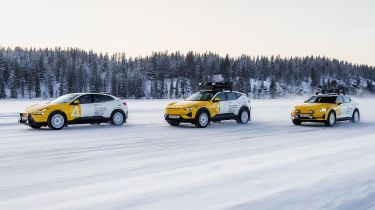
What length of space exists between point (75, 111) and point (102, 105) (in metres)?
1.43

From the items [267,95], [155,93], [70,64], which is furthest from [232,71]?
[70,64]

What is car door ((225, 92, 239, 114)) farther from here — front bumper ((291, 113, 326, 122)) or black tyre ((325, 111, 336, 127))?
black tyre ((325, 111, 336, 127))

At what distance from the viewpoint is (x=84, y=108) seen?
1777 cm

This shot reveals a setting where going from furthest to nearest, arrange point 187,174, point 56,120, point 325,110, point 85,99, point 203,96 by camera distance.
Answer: point 203,96
point 325,110
point 85,99
point 56,120
point 187,174

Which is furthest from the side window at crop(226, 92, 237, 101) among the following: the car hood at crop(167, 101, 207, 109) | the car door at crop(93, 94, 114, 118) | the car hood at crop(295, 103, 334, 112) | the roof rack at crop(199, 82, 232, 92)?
the car door at crop(93, 94, 114, 118)

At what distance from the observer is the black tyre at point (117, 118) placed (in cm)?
1886

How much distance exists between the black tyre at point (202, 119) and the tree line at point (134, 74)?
114105 millimetres

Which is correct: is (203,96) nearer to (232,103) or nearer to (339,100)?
(232,103)

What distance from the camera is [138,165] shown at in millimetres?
8344

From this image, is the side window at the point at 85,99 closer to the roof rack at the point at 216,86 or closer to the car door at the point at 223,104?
the roof rack at the point at 216,86

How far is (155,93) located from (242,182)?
447ft

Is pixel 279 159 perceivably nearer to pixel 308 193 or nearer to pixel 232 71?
pixel 308 193

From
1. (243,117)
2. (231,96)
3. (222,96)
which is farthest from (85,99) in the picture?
(243,117)

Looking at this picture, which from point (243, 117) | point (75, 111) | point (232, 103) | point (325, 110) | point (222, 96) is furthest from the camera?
point (243, 117)
